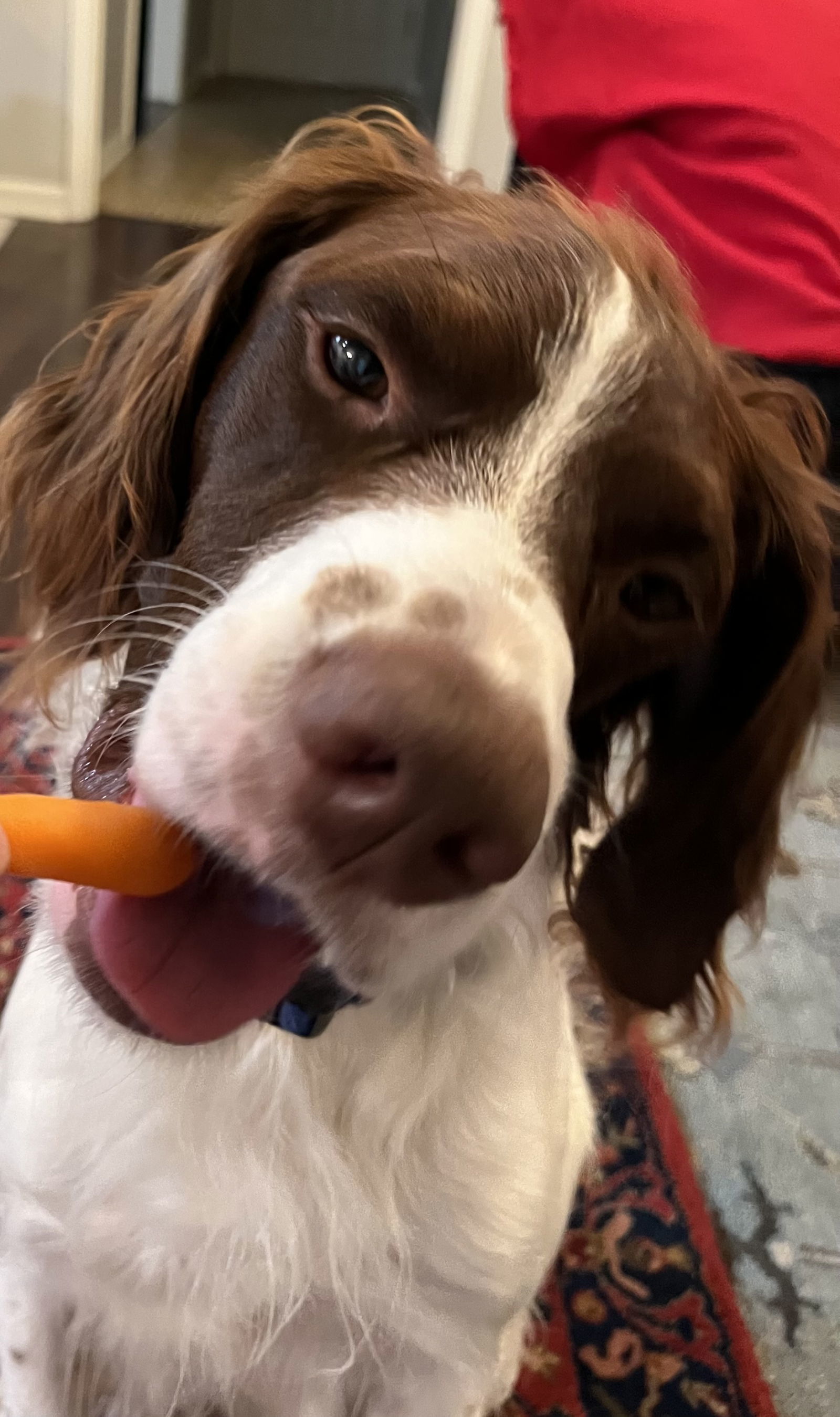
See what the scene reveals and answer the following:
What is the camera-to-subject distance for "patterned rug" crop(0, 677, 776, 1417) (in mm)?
1598

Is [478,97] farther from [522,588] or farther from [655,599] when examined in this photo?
[522,588]

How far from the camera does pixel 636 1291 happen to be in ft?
5.59

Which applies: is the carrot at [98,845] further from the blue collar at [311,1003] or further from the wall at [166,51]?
the wall at [166,51]

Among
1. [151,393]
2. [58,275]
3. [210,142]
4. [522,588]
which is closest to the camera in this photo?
[522,588]

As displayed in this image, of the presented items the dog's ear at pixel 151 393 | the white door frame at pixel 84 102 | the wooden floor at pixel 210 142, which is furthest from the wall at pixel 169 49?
the dog's ear at pixel 151 393

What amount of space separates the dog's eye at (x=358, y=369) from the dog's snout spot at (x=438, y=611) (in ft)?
0.82

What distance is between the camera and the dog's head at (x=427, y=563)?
0.69m

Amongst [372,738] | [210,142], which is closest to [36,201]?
[210,142]

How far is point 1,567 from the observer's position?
2670 mm

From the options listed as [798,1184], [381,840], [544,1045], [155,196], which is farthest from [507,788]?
[155,196]

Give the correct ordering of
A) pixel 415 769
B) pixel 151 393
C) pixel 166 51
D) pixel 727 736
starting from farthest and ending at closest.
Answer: pixel 166 51 → pixel 727 736 → pixel 151 393 → pixel 415 769

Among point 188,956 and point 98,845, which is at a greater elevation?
point 98,845

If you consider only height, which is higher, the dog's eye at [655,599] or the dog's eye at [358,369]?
the dog's eye at [358,369]

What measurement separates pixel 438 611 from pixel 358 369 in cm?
29
